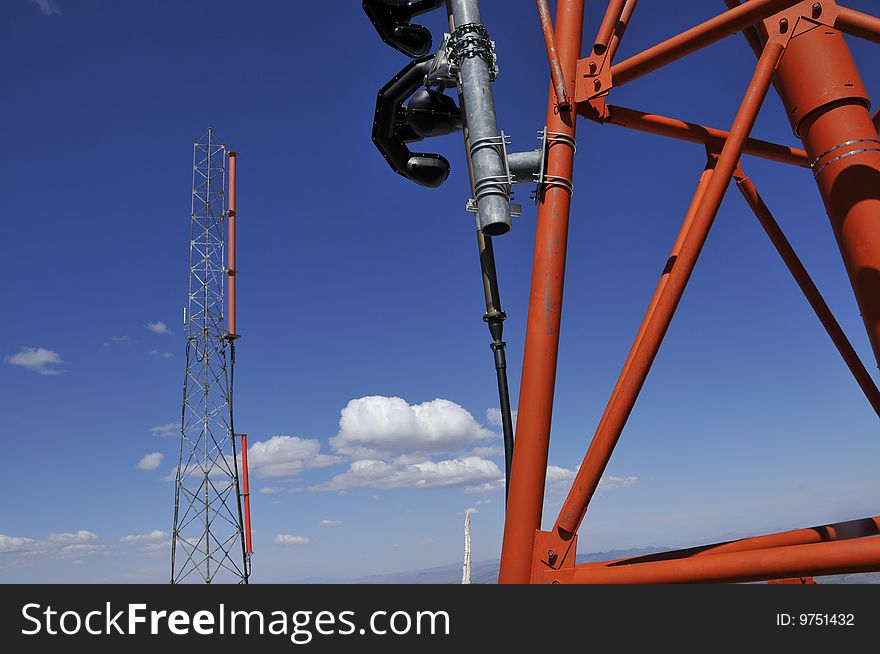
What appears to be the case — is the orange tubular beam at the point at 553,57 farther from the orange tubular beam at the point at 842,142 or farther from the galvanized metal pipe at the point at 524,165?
the orange tubular beam at the point at 842,142

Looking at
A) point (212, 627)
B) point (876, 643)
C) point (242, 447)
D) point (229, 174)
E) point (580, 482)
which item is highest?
point (229, 174)

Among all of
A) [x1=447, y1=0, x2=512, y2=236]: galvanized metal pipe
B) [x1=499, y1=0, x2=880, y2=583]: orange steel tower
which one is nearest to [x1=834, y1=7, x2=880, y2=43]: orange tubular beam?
[x1=499, y1=0, x2=880, y2=583]: orange steel tower

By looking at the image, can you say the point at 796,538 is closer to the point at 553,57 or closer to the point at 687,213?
the point at 687,213

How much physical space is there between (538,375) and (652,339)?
3.71 ft

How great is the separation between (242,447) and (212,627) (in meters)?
23.9

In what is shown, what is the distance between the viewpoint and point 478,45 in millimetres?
7984

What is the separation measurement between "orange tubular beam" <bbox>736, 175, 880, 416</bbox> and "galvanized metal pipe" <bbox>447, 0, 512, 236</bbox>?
3761mm

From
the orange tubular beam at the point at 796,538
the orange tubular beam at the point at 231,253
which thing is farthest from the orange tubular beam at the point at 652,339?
the orange tubular beam at the point at 231,253

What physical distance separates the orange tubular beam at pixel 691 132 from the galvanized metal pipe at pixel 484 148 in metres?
1.33

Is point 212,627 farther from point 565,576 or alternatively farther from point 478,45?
point 478,45

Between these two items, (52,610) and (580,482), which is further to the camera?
(580,482)

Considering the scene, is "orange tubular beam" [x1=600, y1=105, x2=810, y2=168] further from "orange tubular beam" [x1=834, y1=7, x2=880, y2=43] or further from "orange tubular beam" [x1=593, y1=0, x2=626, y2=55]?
"orange tubular beam" [x1=834, y1=7, x2=880, y2=43]

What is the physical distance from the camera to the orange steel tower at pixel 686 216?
6.05 metres

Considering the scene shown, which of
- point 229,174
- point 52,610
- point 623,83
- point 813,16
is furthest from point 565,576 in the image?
point 229,174
